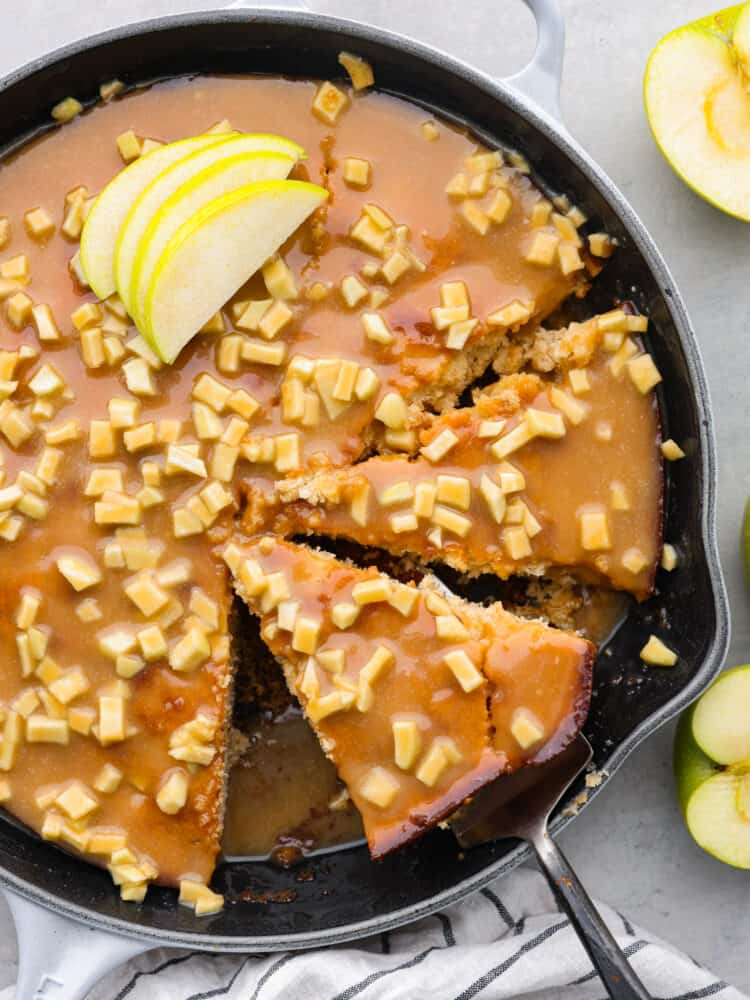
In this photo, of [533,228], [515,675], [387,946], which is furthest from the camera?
[387,946]

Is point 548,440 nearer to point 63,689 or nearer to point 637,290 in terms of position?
point 637,290

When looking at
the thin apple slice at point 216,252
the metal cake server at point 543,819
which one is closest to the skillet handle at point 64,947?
the metal cake server at point 543,819

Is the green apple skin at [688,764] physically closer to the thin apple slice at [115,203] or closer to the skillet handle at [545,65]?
the skillet handle at [545,65]

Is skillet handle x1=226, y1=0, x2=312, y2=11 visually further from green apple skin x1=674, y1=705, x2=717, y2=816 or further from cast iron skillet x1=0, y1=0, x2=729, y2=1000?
green apple skin x1=674, y1=705, x2=717, y2=816

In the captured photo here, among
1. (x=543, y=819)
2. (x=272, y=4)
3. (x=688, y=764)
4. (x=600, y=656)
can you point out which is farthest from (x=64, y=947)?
(x=272, y=4)

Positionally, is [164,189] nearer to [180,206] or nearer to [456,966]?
[180,206]

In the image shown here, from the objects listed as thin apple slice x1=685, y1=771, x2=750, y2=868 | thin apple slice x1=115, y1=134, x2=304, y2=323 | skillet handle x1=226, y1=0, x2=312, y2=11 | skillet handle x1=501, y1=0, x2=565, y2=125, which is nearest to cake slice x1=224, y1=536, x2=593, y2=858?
thin apple slice x1=685, y1=771, x2=750, y2=868

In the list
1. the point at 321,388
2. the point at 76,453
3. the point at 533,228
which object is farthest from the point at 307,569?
the point at 533,228
